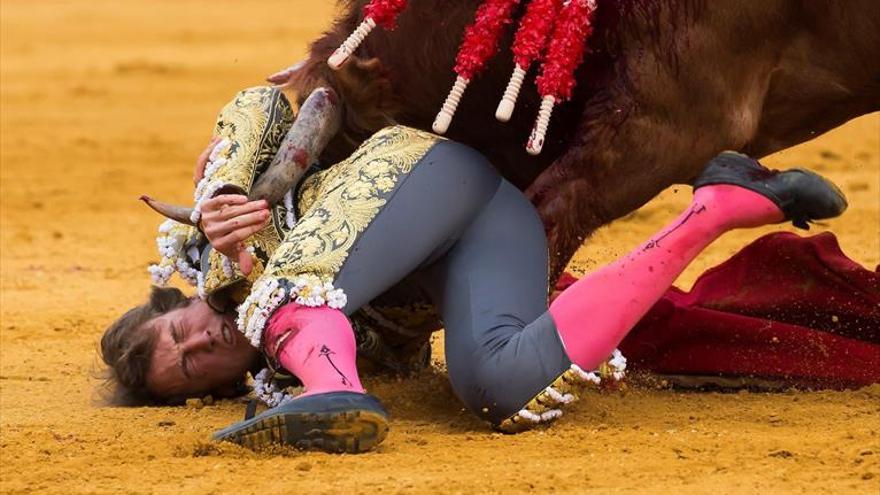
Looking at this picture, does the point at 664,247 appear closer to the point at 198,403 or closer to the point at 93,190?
the point at 198,403

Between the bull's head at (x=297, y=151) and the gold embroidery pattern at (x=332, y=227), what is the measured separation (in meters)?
0.10

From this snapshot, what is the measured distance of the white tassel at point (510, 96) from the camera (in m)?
3.74

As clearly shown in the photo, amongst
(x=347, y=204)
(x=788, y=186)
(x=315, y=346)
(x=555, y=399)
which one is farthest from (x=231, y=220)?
(x=788, y=186)

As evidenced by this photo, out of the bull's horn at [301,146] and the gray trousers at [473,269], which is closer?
the gray trousers at [473,269]

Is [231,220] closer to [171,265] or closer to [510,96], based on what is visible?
[171,265]

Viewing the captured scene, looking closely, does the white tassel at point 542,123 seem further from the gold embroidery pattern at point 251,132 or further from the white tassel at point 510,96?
the gold embroidery pattern at point 251,132

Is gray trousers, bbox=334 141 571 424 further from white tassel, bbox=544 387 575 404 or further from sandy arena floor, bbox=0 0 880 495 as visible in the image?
sandy arena floor, bbox=0 0 880 495

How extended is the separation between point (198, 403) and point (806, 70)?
167cm

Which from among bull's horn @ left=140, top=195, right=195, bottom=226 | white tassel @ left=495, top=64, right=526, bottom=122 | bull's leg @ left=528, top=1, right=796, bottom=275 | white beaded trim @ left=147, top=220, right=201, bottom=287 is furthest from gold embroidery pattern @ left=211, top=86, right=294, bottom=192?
bull's leg @ left=528, top=1, right=796, bottom=275

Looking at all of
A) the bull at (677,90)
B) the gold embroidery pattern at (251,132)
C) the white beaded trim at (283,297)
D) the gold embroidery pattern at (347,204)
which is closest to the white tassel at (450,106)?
the gold embroidery pattern at (347,204)

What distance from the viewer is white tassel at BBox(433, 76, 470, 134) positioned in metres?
3.85

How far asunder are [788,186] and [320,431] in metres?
1.09

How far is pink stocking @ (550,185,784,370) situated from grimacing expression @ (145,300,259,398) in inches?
35.0

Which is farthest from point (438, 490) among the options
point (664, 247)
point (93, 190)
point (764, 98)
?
point (93, 190)
